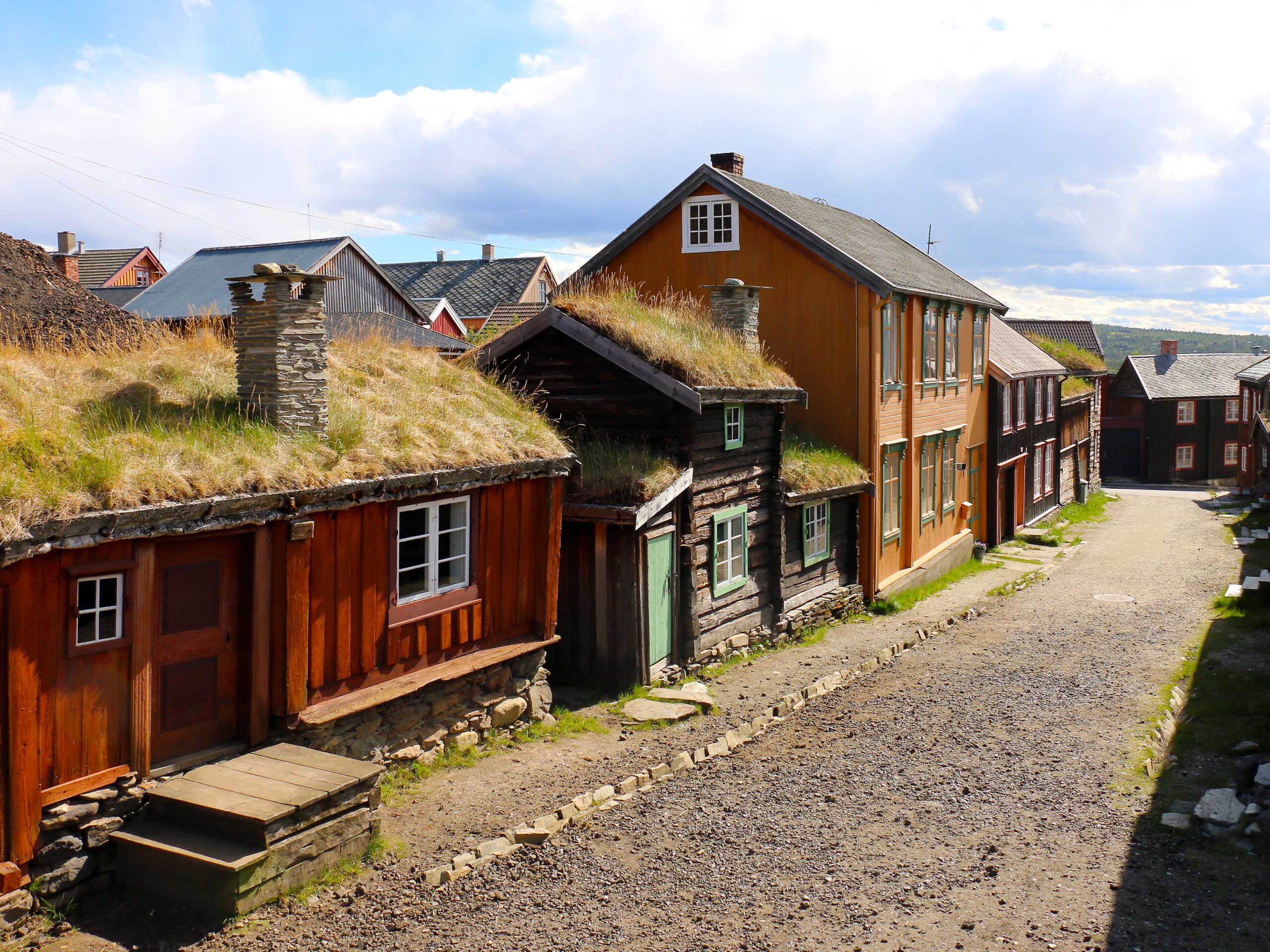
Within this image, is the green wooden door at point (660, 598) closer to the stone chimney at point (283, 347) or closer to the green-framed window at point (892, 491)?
the stone chimney at point (283, 347)

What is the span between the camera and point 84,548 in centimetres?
731

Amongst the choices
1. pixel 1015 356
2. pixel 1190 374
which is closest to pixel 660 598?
pixel 1015 356

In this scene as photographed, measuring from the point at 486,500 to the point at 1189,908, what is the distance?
23.7 feet

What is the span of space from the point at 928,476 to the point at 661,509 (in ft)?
38.1

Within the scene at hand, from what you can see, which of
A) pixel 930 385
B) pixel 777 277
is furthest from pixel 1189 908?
pixel 930 385

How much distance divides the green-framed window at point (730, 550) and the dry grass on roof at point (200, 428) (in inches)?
152

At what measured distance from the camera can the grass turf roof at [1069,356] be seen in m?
41.6

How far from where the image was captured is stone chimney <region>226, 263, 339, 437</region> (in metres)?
9.27

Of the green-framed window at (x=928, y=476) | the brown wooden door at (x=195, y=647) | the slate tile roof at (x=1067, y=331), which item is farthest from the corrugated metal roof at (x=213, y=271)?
the slate tile roof at (x=1067, y=331)

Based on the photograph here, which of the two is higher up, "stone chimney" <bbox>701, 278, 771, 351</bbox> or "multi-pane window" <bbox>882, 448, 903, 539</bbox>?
"stone chimney" <bbox>701, 278, 771, 351</bbox>

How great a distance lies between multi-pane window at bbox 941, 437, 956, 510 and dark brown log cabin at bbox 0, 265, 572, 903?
1490 cm

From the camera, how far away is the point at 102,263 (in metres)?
50.0

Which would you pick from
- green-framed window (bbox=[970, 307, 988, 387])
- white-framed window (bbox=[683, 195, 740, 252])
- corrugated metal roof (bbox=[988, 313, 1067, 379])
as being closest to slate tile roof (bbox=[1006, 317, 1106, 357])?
corrugated metal roof (bbox=[988, 313, 1067, 379])

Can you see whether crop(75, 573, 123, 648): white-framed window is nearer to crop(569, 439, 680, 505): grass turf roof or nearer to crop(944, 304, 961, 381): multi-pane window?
crop(569, 439, 680, 505): grass turf roof
